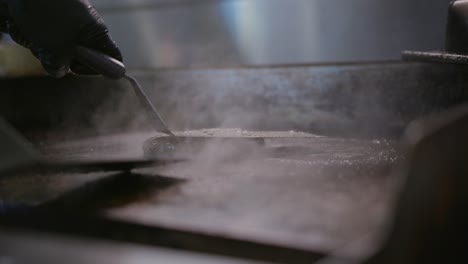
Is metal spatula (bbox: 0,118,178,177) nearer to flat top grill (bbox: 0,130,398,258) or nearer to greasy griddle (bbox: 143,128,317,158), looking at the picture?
flat top grill (bbox: 0,130,398,258)

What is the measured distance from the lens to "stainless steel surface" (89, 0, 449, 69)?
222cm

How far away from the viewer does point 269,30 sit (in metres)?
2.61

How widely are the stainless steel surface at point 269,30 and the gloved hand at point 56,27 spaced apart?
1192mm

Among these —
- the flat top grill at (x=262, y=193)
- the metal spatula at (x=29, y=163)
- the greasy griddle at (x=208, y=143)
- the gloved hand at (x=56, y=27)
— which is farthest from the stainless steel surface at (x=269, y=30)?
the metal spatula at (x=29, y=163)

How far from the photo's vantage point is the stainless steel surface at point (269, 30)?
2225mm

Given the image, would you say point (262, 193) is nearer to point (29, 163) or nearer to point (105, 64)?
point (29, 163)

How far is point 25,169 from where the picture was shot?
113 centimetres

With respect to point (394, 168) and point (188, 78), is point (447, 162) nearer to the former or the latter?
point (394, 168)

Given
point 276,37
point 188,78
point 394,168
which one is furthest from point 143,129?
point 394,168

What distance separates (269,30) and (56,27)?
1.37 m

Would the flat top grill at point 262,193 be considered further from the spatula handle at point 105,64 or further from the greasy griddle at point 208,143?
the spatula handle at point 105,64

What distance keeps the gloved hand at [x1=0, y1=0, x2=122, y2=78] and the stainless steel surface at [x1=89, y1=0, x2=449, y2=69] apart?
119 cm

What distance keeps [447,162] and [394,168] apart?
512 millimetres

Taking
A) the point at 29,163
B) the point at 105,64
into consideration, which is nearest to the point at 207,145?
the point at 105,64
